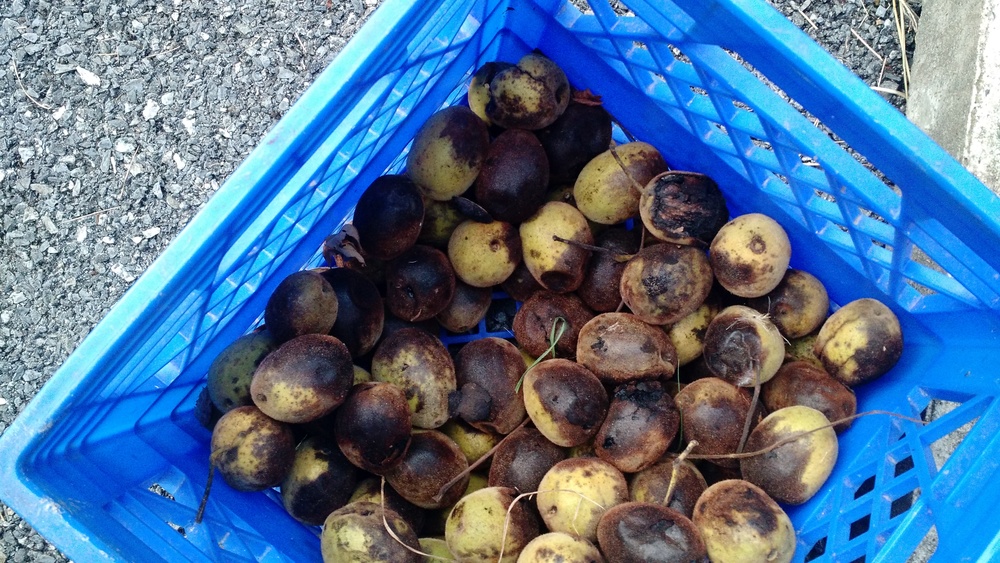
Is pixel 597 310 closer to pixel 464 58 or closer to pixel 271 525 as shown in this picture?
pixel 464 58

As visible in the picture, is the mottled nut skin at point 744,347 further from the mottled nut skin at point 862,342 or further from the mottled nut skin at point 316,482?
the mottled nut skin at point 316,482

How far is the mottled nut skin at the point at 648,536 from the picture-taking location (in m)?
1.59

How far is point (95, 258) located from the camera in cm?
275

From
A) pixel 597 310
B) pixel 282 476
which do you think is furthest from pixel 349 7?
pixel 282 476

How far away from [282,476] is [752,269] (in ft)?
4.05

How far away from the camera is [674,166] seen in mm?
2166

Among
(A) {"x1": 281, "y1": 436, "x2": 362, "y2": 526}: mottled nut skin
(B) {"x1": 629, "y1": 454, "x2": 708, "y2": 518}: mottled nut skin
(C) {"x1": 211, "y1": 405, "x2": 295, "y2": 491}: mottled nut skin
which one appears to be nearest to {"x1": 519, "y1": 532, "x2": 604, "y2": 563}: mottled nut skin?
(B) {"x1": 629, "y1": 454, "x2": 708, "y2": 518}: mottled nut skin

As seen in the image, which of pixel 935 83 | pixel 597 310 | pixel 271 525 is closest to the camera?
pixel 271 525

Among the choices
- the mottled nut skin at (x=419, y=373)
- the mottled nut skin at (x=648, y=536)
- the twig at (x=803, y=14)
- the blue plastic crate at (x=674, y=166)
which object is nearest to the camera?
the blue plastic crate at (x=674, y=166)

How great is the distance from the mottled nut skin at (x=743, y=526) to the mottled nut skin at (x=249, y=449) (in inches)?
38.3

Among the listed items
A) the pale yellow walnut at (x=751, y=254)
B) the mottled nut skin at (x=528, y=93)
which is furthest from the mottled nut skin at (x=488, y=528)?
the mottled nut skin at (x=528, y=93)

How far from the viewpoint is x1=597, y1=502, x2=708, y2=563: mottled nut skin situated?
1592mm

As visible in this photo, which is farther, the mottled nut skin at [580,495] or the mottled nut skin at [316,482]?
the mottled nut skin at [316,482]

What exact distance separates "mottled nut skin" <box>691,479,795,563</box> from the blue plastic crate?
0.38 ft
